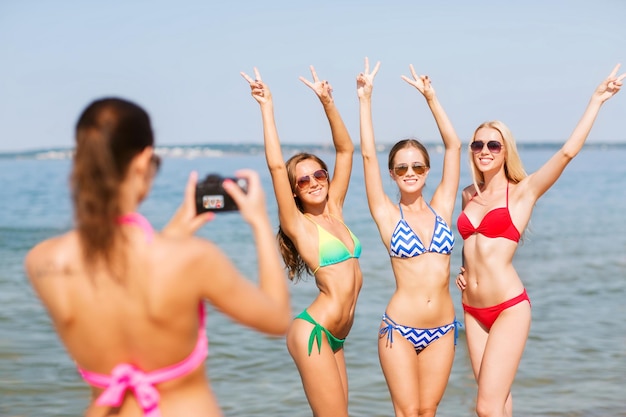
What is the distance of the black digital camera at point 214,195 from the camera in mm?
2865

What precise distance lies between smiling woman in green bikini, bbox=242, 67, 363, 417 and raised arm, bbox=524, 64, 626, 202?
49.2 inches

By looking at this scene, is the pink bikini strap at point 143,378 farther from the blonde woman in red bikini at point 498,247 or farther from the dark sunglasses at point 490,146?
the dark sunglasses at point 490,146

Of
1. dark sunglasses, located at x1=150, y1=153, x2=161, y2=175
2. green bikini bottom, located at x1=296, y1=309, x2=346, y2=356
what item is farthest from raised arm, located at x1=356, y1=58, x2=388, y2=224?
dark sunglasses, located at x1=150, y1=153, x2=161, y2=175

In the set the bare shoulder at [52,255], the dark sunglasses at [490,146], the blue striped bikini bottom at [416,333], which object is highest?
the dark sunglasses at [490,146]

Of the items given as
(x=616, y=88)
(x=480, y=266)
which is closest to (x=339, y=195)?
(x=480, y=266)

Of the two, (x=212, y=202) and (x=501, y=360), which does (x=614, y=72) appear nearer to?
(x=501, y=360)

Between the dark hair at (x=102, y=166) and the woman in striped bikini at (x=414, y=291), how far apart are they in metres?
3.09

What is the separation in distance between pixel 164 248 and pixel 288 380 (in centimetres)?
703

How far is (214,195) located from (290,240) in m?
2.73

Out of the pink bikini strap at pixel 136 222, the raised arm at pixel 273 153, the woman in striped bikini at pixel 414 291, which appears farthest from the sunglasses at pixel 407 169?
the pink bikini strap at pixel 136 222

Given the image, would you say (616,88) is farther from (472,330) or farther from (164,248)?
(164,248)

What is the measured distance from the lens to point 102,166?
254 centimetres

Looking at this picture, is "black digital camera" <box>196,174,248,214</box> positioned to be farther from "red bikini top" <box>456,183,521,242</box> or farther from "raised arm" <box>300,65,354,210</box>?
"red bikini top" <box>456,183,521,242</box>

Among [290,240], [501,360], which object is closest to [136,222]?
[290,240]
